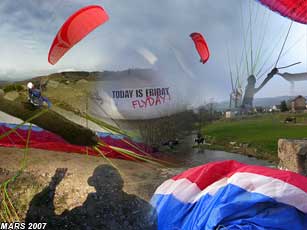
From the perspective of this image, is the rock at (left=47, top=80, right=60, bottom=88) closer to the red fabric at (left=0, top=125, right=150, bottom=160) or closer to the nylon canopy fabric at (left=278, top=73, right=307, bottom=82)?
the red fabric at (left=0, top=125, right=150, bottom=160)

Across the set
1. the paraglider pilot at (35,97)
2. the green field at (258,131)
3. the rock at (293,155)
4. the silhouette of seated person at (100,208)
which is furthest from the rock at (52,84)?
the rock at (293,155)

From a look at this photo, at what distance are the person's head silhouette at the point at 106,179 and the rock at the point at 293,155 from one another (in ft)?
3.92

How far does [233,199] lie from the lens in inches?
49.9

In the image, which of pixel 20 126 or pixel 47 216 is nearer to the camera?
pixel 20 126

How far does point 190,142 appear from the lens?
5.30 ft

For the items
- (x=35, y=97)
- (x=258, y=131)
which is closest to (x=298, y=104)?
(x=258, y=131)

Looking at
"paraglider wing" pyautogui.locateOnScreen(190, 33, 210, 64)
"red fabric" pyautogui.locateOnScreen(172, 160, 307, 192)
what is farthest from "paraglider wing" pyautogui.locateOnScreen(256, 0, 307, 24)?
"red fabric" pyautogui.locateOnScreen(172, 160, 307, 192)

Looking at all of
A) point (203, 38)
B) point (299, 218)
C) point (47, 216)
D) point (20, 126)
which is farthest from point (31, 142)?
point (299, 218)

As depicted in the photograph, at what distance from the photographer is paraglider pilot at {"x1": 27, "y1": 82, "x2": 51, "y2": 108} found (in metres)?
1.16

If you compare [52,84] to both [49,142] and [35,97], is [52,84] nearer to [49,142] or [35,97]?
[35,97]

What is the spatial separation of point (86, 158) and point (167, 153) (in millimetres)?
414

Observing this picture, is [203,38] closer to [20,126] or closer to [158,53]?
[158,53]

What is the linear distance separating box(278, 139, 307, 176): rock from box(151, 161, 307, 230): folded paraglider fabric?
64 centimetres

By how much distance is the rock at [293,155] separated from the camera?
1.90 metres
